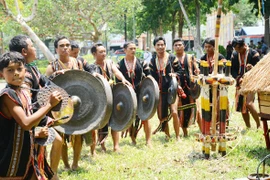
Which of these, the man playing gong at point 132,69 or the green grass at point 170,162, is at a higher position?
the man playing gong at point 132,69

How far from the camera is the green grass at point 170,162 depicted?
6289 millimetres

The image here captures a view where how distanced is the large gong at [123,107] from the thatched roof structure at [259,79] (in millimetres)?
1703

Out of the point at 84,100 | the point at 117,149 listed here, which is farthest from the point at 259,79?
the point at 117,149

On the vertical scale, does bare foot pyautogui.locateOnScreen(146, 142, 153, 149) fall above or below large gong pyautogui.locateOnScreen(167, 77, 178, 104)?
below

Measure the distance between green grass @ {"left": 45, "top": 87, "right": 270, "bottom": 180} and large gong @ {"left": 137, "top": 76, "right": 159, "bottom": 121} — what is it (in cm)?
62

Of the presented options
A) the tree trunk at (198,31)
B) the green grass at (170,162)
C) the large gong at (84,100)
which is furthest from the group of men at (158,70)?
the tree trunk at (198,31)

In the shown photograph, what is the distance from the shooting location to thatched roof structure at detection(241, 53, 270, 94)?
6.50 m

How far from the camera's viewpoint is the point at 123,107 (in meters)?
7.46

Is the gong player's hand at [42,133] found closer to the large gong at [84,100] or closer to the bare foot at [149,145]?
the large gong at [84,100]

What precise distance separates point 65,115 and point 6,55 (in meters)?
1.02

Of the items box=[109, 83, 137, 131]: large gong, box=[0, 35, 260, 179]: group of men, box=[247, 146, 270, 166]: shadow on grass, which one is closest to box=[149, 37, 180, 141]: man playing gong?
box=[0, 35, 260, 179]: group of men

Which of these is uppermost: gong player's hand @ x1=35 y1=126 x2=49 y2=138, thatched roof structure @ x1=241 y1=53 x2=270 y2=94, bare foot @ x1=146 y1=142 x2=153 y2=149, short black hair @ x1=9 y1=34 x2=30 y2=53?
short black hair @ x1=9 y1=34 x2=30 y2=53

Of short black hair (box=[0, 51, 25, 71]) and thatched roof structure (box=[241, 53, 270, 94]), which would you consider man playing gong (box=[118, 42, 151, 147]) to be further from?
short black hair (box=[0, 51, 25, 71])

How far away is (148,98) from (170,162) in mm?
1461
